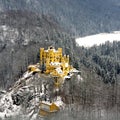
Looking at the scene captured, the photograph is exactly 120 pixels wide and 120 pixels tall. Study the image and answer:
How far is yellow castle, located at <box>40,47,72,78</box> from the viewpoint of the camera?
83.0m

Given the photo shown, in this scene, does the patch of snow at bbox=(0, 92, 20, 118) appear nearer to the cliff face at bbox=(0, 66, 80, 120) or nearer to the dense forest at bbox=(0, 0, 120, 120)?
the cliff face at bbox=(0, 66, 80, 120)

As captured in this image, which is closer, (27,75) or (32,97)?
(32,97)

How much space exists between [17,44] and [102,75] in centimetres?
3708

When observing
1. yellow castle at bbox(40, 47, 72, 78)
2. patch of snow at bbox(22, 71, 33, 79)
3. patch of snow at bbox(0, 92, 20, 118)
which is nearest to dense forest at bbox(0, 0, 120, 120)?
yellow castle at bbox(40, 47, 72, 78)

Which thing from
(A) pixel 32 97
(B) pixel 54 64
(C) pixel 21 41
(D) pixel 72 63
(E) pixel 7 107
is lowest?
(E) pixel 7 107

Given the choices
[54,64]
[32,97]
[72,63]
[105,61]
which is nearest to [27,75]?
[54,64]

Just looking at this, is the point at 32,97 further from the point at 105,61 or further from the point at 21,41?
the point at 105,61

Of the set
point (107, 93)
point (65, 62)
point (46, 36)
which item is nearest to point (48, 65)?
point (65, 62)

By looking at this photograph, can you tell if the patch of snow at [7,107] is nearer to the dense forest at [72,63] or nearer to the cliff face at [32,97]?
the cliff face at [32,97]

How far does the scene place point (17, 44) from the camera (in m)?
132

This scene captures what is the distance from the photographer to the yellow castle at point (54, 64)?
83.0 metres

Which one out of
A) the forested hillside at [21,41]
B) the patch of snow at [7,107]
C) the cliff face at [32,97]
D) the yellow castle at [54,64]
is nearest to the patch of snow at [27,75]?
the yellow castle at [54,64]

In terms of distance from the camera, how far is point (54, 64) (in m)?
85.1

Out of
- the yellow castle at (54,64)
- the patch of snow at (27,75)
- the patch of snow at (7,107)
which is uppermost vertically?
the yellow castle at (54,64)
